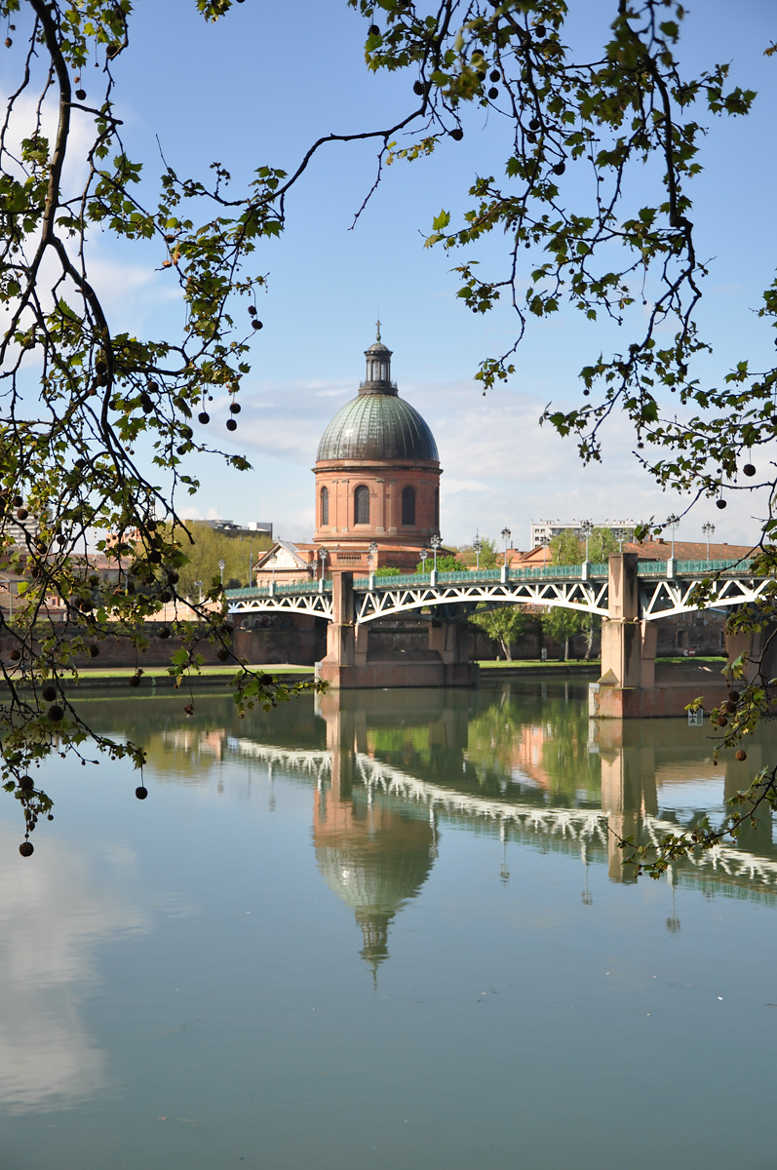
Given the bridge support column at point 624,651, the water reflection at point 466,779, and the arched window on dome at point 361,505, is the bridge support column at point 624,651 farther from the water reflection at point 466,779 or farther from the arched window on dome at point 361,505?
the arched window on dome at point 361,505

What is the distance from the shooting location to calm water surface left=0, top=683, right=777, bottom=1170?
11.0m

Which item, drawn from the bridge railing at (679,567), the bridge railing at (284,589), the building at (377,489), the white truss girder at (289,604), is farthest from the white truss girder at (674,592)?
the building at (377,489)

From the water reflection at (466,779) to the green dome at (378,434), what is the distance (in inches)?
1323

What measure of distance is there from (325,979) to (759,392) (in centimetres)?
952

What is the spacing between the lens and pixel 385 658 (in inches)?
2516

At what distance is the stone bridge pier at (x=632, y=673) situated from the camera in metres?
45.2

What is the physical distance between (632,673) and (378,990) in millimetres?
32480

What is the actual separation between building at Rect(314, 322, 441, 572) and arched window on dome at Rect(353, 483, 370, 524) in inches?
2.6

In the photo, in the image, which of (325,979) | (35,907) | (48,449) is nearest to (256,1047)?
(325,979)

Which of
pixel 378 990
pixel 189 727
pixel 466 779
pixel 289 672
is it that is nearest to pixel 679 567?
pixel 466 779

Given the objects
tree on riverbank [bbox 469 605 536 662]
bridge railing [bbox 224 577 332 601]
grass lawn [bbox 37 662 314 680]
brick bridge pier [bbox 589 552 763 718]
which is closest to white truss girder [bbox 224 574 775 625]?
bridge railing [bbox 224 577 332 601]

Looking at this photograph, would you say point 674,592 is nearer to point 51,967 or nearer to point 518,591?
point 518,591

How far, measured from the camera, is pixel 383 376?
311ft

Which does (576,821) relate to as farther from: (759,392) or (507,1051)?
(759,392)
